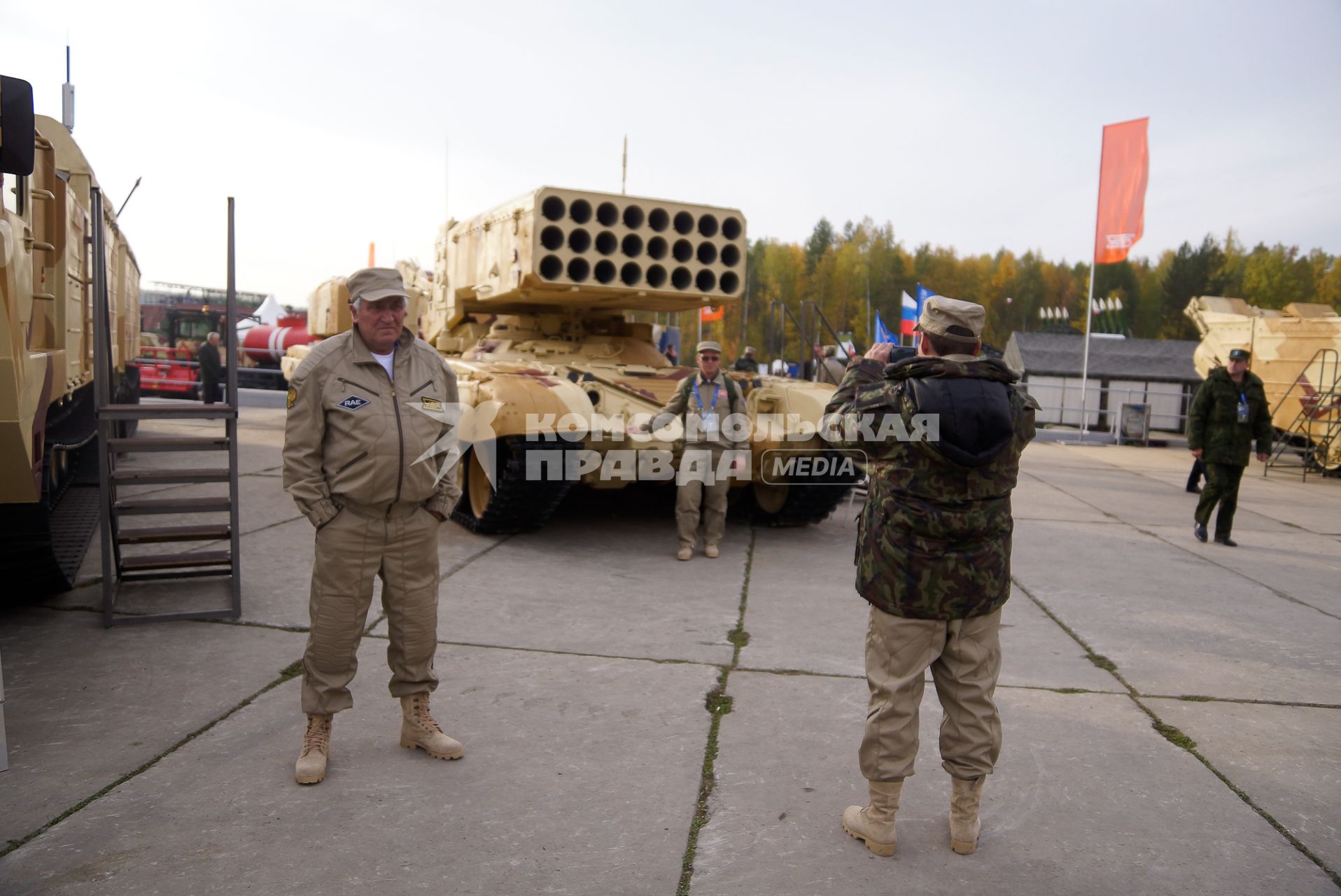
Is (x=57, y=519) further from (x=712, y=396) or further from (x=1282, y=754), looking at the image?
(x=1282, y=754)

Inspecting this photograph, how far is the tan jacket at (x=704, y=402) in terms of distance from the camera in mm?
6891

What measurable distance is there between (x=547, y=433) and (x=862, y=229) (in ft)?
188

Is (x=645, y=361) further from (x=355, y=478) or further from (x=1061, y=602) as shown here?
(x=355, y=478)

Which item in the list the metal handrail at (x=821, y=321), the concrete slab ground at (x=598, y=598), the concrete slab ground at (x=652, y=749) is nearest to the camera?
the concrete slab ground at (x=652, y=749)

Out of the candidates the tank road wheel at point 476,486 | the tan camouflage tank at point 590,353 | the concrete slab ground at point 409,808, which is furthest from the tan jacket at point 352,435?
the tank road wheel at point 476,486

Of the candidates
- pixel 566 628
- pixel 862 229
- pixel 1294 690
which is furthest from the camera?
pixel 862 229

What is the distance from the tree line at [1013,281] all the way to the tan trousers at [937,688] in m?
44.1

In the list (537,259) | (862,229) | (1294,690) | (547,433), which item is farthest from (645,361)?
(862,229)

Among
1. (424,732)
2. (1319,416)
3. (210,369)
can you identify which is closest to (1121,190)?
(1319,416)

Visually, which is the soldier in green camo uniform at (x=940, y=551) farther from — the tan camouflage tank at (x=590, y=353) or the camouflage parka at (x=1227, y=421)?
the camouflage parka at (x=1227, y=421)

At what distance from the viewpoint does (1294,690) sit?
465 centimetres

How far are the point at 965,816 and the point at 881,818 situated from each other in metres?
0.26

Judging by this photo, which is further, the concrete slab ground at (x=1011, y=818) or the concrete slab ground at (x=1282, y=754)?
the concrete slab ground at (x=1282, y=754)

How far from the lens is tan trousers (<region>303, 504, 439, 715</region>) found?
3379 mm
